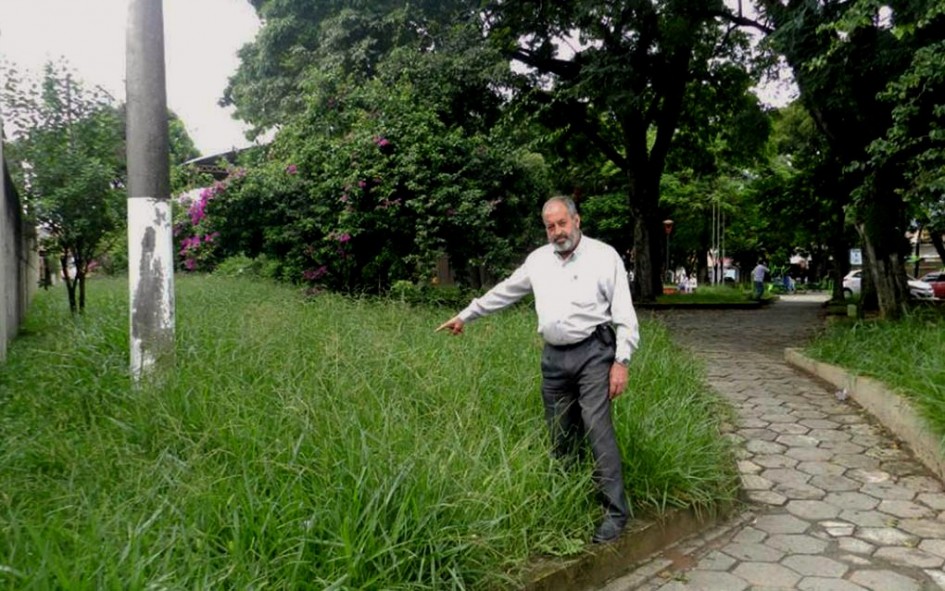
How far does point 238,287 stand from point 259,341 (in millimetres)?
6375

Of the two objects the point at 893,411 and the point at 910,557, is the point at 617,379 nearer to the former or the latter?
the point at 910,557

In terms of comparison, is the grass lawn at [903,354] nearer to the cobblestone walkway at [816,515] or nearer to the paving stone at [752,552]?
the cobblestone walkway at [816,515]

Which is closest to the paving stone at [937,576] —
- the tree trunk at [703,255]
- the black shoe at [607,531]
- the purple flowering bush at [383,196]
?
the black shoe at [607,531]

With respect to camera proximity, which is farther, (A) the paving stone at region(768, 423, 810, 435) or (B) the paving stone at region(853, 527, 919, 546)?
(A) the paving stone at region(768, 423, 810, 435)

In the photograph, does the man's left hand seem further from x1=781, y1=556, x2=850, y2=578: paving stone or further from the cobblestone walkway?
x1=781, y1=556, x2=850, y2=578: paving stone

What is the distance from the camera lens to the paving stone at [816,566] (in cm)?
329

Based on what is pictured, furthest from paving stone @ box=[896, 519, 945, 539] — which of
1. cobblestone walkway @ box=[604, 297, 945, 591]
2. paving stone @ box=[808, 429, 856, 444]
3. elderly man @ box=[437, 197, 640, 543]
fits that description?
elderly man @ box=[437, 197, 640, 543]

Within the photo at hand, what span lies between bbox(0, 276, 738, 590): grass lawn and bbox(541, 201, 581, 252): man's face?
107 centimetres

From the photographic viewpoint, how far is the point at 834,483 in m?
4.52

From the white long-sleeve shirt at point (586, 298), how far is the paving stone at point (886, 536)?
1795mm

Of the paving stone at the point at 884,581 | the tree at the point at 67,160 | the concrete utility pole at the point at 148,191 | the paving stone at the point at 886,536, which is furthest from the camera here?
the tree at the point at 67,160

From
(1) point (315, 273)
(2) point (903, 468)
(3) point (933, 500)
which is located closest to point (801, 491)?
(3) point (933, 500)

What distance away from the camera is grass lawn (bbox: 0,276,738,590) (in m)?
2.41

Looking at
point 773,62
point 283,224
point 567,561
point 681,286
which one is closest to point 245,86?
point 283,224
